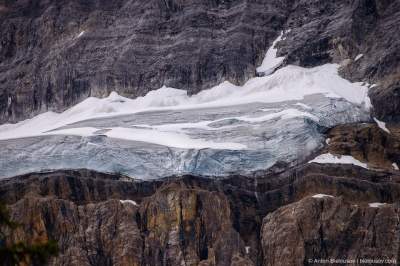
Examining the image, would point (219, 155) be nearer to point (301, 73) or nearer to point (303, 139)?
point (303, 139)

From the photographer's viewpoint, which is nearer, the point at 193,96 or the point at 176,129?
the point at 176,129

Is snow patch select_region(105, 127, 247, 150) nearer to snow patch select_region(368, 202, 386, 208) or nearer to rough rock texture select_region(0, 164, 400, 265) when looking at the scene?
rough rock texture select_region(0, 164, 400, 265)

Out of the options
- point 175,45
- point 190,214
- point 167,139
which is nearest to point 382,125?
point 167,139

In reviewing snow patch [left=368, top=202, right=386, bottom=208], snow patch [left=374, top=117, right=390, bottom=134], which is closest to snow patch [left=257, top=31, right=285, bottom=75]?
snow patch [left=374, top=117, right=390, bottom=134]

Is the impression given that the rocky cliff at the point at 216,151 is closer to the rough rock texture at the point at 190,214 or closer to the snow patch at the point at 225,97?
the rough rock texture at the point at 190,214

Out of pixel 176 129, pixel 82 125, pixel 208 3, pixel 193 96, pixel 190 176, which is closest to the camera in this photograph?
pixel 190 176

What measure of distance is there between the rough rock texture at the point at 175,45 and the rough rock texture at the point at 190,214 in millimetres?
17775

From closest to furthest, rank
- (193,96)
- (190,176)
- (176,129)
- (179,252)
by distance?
(179,252)
(190,176)
(176,129)
(193,96)

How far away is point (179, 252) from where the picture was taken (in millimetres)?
59281

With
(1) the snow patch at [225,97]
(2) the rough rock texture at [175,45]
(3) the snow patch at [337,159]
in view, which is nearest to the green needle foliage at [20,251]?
(3) the snow patch at [337,159]

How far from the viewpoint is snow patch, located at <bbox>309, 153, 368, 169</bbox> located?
2539 inches

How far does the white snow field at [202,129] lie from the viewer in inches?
2579

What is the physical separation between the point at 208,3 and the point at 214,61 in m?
9.60

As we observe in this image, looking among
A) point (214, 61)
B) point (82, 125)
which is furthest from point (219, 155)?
point (214, 61)
